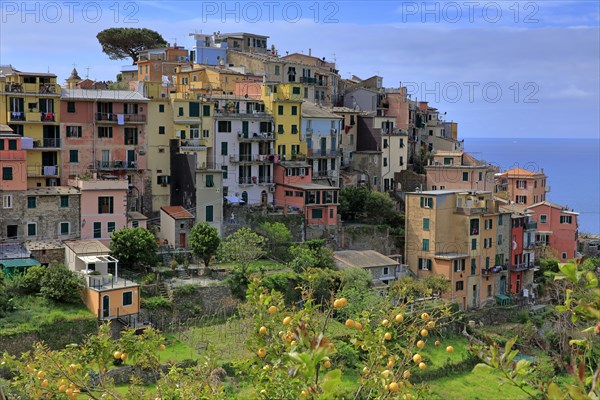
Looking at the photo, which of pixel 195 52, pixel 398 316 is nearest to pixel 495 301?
pixel 195 52

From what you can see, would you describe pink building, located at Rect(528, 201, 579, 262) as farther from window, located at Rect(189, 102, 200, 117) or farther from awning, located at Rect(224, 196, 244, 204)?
window, located at Rect(189, 102, 200, 117)

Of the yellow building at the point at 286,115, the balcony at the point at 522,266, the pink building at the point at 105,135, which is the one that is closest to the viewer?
the pink building at the point at 105,135

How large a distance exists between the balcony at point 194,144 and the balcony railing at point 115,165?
2724mm

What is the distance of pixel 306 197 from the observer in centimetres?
4431

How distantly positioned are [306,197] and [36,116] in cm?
1432

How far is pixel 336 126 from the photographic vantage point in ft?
167

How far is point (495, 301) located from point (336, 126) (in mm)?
14343

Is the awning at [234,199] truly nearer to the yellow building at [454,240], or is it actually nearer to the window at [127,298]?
the yellow building at [454,240]

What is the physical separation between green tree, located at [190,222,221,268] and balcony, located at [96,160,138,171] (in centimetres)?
627

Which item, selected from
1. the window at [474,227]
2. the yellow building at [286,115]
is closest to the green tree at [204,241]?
the yellow building at [286,115]

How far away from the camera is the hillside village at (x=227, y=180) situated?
36562mm

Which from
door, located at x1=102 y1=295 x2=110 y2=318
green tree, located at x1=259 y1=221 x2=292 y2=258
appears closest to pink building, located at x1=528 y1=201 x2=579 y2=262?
green tree, located at x1=259 y1=221 x2=292 y2=258

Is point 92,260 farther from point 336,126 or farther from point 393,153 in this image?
point 393,153

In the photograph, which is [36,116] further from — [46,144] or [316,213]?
[316,213]
